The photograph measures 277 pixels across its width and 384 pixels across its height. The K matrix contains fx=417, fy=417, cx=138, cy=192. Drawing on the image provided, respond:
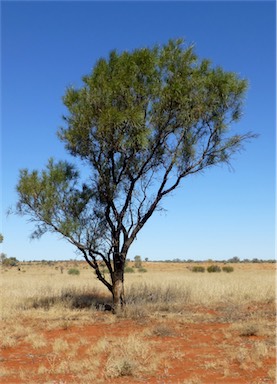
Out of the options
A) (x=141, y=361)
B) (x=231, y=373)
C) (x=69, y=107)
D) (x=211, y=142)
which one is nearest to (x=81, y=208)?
(x=69, y=107)

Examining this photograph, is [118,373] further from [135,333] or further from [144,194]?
[144,194]

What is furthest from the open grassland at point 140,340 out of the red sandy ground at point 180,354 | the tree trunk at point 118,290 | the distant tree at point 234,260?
the distant tree at point 234,260

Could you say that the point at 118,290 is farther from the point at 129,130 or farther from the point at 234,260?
Answer: the point at 234,260

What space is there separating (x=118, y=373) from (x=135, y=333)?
4.09m

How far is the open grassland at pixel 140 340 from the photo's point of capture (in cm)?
896

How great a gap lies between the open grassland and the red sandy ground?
2 cm

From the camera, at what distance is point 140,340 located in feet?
38.7

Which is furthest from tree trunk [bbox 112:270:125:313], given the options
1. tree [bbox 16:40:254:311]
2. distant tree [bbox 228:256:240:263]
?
distant tree [bbox 228:256:240:263]

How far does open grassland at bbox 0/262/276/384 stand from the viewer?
29.4 feet

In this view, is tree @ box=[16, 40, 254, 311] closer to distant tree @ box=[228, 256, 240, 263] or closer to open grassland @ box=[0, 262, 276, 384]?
open grassland @ box=[0, 262, 276, 384]

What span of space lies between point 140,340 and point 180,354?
173cm

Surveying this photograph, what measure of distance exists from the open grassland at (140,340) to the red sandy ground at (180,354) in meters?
0.02

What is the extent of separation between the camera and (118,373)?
29.0 feet

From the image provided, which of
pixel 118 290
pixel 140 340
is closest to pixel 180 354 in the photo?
pixel 140 340
